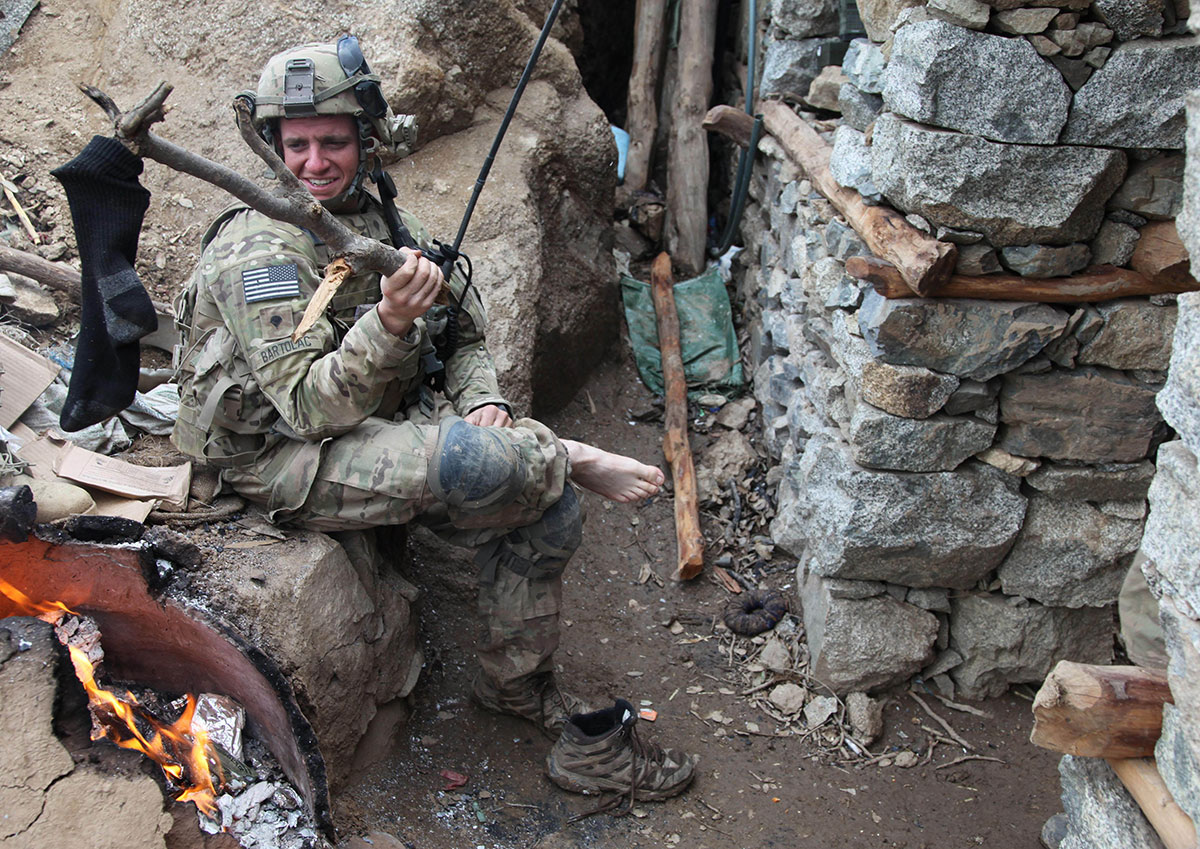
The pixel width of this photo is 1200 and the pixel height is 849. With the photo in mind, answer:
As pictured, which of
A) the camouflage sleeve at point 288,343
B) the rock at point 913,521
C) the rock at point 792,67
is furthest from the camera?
the rock at point 792,67

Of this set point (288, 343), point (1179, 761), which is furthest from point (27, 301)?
Answer: point (1179, 761)

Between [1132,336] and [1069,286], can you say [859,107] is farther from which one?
[1132,336]

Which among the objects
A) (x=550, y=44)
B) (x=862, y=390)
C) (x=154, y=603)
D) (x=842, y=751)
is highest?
(x=550, y=44)

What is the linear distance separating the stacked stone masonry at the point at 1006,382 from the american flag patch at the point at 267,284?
6.40 ft

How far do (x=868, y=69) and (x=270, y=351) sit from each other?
8.03ft

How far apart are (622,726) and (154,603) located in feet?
5.21

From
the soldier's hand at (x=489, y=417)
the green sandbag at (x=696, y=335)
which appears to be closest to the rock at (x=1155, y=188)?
the soldier's hand at (x=489, y=417)

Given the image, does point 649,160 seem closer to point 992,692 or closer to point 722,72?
point 722,72

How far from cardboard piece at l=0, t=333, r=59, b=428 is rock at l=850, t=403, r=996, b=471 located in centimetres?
288

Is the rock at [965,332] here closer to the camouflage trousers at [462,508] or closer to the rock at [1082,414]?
the rock at [1082,414]

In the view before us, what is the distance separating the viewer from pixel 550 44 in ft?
18.1

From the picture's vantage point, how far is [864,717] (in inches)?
150

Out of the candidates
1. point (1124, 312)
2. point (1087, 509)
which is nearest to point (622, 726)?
point (1087, 509)

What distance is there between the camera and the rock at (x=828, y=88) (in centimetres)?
461
